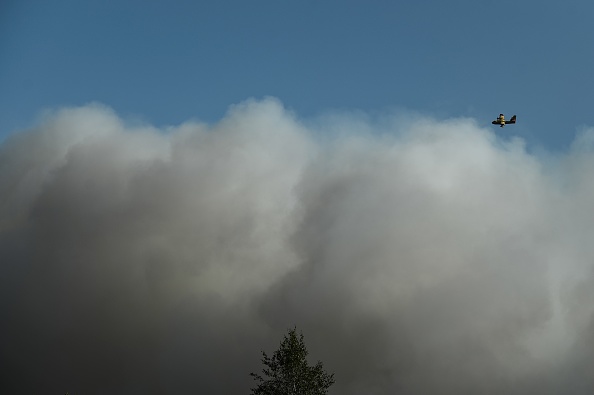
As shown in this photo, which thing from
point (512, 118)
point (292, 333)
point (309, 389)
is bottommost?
point (309, 389)

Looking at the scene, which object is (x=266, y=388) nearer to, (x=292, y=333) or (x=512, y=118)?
(x=292, y=333)

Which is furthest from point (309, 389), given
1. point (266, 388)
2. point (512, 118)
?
point (512, 118)

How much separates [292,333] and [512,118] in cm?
5254

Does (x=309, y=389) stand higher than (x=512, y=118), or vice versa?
(x=512, y=118)

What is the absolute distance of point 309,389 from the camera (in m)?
125

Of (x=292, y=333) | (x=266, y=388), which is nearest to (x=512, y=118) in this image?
(x=292, y=333)

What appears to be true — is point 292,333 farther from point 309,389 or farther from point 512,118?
point 512,118

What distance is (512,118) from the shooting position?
450ft

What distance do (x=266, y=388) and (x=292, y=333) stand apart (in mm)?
9695

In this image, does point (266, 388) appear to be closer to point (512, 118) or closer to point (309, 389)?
point (309, 389)

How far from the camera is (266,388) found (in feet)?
413

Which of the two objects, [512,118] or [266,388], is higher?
[512,118]

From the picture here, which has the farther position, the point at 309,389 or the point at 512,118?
the point at 512,118

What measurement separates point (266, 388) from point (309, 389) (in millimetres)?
6810
